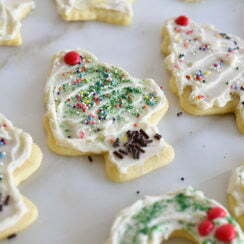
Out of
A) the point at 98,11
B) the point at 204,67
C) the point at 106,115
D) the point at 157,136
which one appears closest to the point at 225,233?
the point at 157,136

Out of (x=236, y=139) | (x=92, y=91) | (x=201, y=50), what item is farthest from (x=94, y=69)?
(x=236, y=139)

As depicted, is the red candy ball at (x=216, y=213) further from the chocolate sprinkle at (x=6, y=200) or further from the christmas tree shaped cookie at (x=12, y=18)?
the christmas tree shaped cookie at (x=12, y=18)

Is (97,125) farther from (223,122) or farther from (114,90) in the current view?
(223,122)

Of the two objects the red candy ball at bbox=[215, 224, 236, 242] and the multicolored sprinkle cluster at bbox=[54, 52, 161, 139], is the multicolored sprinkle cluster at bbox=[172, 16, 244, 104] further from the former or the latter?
the red candy ball at bbox=[215, 224, 236, 242]

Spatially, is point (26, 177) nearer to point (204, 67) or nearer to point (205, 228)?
point (205, 228)

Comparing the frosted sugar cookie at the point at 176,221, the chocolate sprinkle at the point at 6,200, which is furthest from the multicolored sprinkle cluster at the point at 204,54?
the chocolate sprinkle at the point at 6,200

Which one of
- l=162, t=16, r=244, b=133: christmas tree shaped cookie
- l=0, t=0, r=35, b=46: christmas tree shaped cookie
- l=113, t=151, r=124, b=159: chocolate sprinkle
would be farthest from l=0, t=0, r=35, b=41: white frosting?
l=113, t=151, r=124, b=159: chocolate sprinkle

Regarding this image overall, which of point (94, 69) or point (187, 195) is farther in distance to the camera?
point (94, 69)
